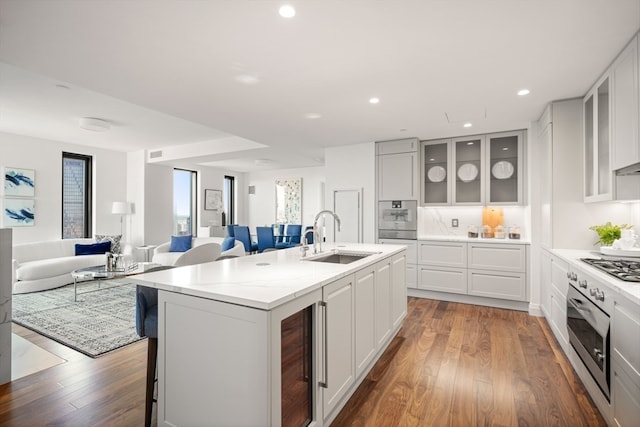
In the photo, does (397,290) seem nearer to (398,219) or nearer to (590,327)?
(590,327)

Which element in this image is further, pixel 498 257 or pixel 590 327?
pixel 498 257

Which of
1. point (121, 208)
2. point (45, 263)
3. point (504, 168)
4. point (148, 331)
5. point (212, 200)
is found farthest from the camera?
point (212, 200)

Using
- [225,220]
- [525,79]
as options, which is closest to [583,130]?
[525,79]

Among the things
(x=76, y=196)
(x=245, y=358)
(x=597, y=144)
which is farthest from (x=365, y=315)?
(x=76, y=196)

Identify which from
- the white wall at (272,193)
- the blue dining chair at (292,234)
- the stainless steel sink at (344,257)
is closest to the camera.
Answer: the stainless steel sink at (344,257)

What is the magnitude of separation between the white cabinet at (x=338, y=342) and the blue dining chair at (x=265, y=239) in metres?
4.56

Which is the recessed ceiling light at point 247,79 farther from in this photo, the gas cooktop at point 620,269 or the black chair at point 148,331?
the gas cooktop at point 620,269

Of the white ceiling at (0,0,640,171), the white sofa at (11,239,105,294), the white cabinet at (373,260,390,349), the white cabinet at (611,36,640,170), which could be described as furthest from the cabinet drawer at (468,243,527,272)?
the white sofa at (11,239,105,294)

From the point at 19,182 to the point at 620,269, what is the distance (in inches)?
306

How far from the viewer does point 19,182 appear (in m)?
5.29

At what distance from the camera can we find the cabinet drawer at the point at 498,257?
13.1 feet

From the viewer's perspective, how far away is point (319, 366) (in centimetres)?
166

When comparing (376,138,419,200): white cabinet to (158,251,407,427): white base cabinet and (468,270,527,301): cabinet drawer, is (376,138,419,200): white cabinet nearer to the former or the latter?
(468,270,527,301): cabinet drawer

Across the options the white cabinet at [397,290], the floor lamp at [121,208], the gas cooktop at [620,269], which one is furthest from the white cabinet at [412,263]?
the floor lamp at [121,208]
